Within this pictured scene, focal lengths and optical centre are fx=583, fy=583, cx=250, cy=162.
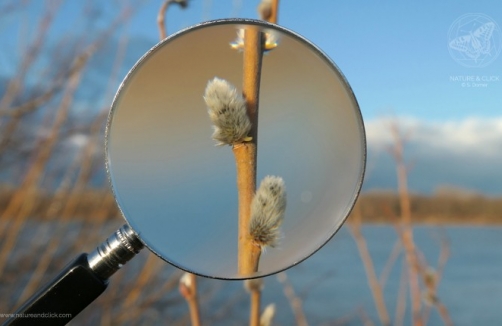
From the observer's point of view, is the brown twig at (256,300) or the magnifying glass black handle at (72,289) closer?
the magnifying glass black handle at (72,289)

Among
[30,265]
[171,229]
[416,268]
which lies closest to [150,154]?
[171,229]

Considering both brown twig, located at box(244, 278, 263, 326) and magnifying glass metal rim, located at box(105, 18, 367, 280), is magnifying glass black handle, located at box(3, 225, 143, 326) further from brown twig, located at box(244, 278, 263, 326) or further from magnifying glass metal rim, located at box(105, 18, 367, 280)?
brown twig, located at box(244, 278, 263, 326)

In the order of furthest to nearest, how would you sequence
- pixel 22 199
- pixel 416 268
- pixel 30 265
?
1. pixel 30 265
2. pixel 22 199
3. pixel 416 268

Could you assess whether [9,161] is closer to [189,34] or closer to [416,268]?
[416,268]

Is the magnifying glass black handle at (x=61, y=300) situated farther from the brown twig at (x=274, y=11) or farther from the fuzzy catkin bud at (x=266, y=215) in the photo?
the brown twig at (x=274, y=11)

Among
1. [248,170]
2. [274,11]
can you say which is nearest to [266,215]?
[248,170]

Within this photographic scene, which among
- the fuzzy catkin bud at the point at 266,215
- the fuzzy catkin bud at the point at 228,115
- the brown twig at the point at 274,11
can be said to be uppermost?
the brown twig at the point at 274,11

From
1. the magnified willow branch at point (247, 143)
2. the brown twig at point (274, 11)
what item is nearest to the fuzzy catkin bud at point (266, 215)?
the magnified willow branch at point (247, 143)
